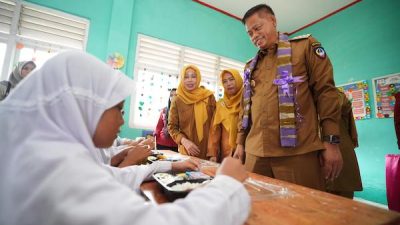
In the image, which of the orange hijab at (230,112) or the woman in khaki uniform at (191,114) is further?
the woman in khaki uniform at (191,114)

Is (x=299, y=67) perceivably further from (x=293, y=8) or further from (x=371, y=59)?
(x=293, y=8)

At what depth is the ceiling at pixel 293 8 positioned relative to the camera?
423 cm

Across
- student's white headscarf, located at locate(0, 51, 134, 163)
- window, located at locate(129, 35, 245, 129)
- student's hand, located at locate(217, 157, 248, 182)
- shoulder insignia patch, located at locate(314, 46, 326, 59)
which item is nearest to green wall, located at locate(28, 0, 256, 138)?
window, located at locate(129, 35, 245, 129)

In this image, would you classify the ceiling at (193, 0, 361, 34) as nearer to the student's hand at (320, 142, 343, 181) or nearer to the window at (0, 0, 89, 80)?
the window at (0, 0, 89, 80)

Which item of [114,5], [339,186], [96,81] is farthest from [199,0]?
[96,81]

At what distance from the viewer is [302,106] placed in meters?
1.35

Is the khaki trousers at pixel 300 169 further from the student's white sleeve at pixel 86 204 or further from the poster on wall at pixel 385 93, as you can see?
the poster on wall at pixel 385 93

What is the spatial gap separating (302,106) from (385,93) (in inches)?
124

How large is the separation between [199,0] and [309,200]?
4738 mm

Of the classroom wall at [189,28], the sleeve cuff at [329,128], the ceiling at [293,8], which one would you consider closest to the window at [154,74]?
the classroom wall at [189,28]

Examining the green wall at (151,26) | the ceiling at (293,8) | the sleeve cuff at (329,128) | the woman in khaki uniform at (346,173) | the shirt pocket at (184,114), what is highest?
the ceiling at (293,8)

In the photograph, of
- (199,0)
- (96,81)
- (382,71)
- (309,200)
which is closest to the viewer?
(96,81)

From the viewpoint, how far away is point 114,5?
12.1 feet

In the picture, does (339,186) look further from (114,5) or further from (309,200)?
(114,5)
